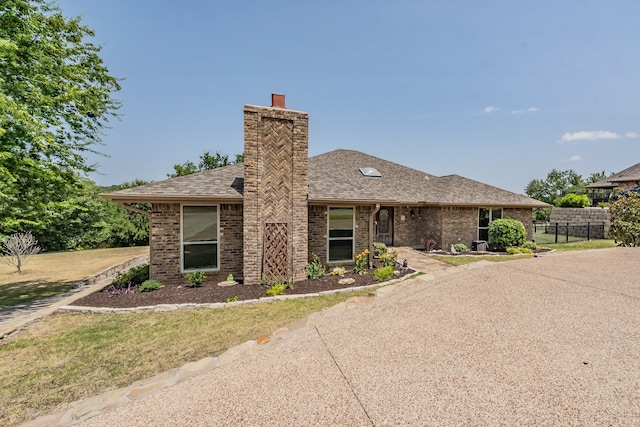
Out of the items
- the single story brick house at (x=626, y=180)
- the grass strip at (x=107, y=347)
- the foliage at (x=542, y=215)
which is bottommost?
the grass strip at (x=107, y=347)

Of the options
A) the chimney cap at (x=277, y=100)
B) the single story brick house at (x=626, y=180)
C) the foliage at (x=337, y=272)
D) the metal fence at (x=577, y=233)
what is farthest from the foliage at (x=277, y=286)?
the single story brick house at (x=626, y=180)

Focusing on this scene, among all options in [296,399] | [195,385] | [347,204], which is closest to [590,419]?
[296,399]

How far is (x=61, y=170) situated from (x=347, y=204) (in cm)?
885

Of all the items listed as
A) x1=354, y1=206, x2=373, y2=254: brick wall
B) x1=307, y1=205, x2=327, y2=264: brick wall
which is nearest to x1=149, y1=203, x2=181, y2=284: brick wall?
x1=307, y1=205, x2=327, y2=264: brick wall

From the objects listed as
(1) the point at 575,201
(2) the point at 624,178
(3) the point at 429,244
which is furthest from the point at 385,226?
(2) the point at 624,178

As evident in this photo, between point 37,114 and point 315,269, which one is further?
point 315,269

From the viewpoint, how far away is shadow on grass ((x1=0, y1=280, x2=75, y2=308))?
770 cm

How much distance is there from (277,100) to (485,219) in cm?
1351

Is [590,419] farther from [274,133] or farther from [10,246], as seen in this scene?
[10,246]

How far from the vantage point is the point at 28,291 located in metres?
8.66

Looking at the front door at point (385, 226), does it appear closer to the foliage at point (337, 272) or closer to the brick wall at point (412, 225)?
the brick wall at point (412, 225)

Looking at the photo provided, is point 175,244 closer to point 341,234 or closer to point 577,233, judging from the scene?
point 341,234

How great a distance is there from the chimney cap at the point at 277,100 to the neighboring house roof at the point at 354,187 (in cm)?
291

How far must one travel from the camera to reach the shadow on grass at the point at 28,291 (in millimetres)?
7699
